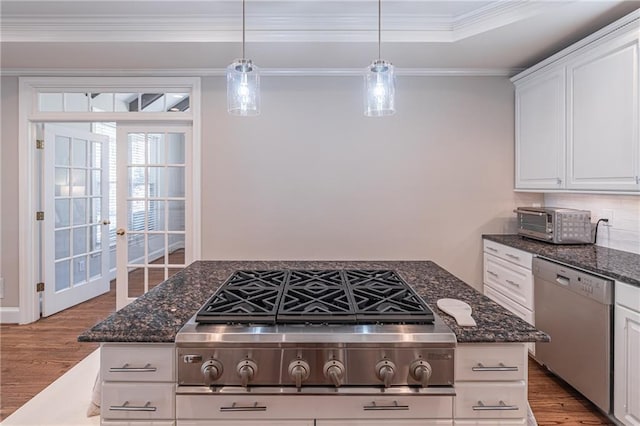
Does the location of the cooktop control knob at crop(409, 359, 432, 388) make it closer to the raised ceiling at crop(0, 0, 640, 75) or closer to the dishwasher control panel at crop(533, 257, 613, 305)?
the dishwasher control panel at crop(533, 257, 613, 305)

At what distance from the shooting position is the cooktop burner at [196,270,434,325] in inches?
47.8

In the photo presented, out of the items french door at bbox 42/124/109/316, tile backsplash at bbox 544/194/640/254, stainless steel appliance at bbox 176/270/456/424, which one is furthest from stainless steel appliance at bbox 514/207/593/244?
french door at bbox 42/124/109/316

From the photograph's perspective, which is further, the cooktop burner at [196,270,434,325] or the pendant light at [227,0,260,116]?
the pendant light at [227,0,260,116]

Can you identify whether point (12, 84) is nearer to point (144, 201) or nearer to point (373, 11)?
point (144, 201)

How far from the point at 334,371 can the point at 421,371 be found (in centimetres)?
27

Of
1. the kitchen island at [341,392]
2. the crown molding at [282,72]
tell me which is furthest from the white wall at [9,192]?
the kitchen island at [341,392]

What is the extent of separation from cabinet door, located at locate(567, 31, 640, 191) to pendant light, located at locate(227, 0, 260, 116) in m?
2.25

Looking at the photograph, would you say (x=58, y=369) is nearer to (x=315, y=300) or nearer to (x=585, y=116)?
(x=315, y=300)

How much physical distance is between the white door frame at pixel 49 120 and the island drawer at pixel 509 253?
270 centimetres

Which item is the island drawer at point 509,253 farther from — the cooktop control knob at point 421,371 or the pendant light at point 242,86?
the pendant light at point 242,86

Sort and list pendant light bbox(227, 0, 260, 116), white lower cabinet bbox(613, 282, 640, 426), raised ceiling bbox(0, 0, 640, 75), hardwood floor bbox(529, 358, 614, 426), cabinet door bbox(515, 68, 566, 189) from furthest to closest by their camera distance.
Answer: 1. cabinet door bbox(515, 68, 566, 189)
2. raised ceiling bbox(0, 0, 640, 75)
3. hardwood floor bbox(529, 358, 614, 426)
4. white lower cabinet bbox(613, 282, 640, 426)
5. pendant light bbox(227, 0, 260, 116)

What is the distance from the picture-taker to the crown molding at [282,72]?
333cm

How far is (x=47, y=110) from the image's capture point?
3.54 metres

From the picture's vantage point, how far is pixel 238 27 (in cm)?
271
